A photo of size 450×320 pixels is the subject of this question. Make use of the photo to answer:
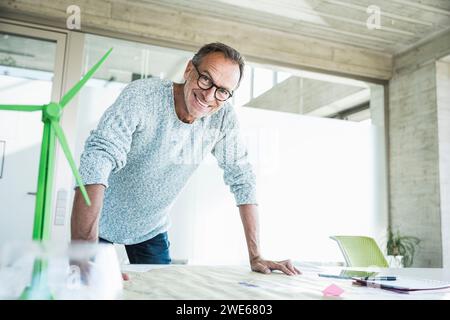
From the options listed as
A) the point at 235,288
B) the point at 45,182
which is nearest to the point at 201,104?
the point at 235,288

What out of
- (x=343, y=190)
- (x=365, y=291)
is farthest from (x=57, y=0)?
(x=365, y=291)

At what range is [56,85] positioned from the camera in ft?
12.1

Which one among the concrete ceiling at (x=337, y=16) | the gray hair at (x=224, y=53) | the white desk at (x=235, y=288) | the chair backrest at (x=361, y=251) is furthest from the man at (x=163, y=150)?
the concrete ceiling at (x=337, y=16)

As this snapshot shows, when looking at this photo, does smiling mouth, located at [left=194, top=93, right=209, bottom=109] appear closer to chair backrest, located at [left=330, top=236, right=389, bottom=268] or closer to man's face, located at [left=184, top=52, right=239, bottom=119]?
man's face, located at [left=184, top=52, right=239, bottom=119]

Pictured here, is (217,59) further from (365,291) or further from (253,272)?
(365,291)

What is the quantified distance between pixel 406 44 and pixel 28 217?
416cm

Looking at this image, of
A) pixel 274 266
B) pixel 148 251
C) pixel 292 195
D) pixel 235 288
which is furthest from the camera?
pixel 292 195

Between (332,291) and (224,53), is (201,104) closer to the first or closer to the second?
(224,53)

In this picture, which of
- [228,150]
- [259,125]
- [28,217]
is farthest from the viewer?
[259,125]

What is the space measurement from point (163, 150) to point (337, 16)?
131 inches

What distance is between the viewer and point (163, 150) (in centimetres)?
140

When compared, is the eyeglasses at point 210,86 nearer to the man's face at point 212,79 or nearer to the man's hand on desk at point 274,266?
the man's face at point 212,79

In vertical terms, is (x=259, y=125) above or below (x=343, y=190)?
above

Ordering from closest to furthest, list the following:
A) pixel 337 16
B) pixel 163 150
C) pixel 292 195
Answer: pixel 163 150, pixel 337 16, pixel 292 195
